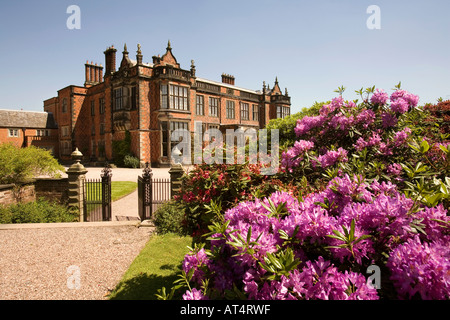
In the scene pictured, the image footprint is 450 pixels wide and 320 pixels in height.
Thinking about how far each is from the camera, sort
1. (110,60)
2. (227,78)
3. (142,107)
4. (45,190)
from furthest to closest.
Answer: (227,78) → (110,60) → (142,107) → (45,190)

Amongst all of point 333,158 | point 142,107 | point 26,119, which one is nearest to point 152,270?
point 333,158

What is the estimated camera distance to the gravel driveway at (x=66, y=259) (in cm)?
482

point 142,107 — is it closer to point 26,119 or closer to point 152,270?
point 152,270

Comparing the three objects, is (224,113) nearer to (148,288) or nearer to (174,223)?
(174,223)

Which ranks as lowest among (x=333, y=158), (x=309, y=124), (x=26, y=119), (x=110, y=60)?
(x=333, y=158)

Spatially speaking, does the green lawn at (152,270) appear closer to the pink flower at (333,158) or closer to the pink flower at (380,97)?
the pink flower at (333,158)


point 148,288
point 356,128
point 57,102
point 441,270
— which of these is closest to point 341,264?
point 441,270

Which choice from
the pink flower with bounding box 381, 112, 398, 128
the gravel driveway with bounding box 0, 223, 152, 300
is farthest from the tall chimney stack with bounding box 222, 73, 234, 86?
the pink flower with bounding box 381, 112, 398, 128

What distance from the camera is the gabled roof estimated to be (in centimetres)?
3553

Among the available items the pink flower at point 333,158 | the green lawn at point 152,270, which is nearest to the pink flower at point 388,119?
the pink flower at point 333,158

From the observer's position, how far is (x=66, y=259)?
606cm

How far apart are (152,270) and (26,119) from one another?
1676 inches

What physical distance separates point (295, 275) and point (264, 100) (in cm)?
3907

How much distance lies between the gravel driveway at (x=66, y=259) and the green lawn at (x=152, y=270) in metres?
0.23
